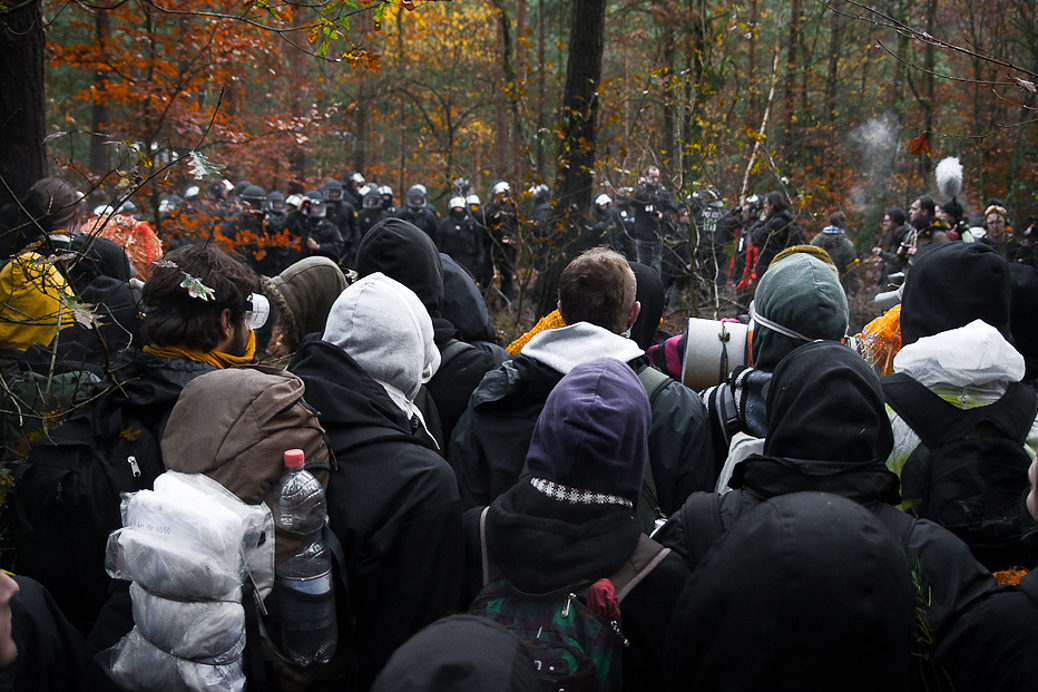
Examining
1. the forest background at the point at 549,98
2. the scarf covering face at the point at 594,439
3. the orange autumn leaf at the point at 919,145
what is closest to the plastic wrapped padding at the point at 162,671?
the scarf covering face at the point at 594,439

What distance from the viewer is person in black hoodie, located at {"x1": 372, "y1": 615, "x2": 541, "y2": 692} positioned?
1.21m

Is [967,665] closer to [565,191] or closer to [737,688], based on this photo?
[737,688]

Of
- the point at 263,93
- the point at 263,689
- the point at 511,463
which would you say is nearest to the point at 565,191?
the point at 511,463

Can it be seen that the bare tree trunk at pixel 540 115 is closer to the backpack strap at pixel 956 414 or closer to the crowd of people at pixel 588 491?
the crowd of people at pixel 588 491

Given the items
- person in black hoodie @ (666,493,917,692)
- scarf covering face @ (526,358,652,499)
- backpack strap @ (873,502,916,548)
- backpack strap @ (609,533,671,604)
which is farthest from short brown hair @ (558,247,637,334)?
person in black hoodie @ (666,493,917,692)

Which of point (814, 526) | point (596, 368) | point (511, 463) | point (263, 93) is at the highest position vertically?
point (263, 93)

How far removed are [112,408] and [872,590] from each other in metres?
2.10

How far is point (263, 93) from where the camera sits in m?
23.2

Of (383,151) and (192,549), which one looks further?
(383,151)

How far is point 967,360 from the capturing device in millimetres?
2350

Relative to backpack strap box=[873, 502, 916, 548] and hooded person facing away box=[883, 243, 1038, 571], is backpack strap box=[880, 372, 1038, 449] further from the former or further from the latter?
backpack strap box=[873, 502, 916, 548]

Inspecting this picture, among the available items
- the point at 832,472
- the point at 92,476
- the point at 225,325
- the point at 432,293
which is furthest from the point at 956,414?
the point at 92,476

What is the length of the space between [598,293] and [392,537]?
1.41 metres

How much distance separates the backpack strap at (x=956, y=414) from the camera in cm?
232
